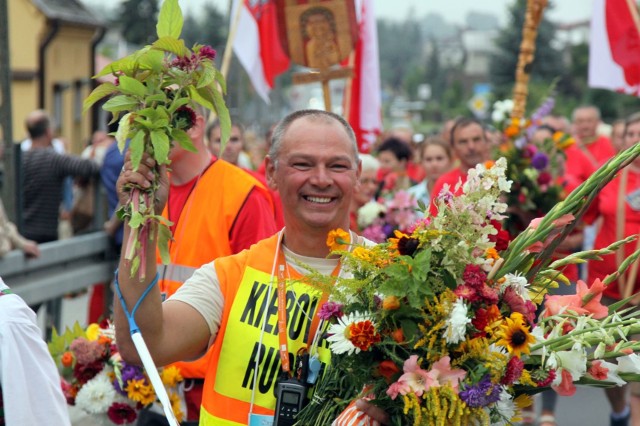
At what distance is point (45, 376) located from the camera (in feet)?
10.2

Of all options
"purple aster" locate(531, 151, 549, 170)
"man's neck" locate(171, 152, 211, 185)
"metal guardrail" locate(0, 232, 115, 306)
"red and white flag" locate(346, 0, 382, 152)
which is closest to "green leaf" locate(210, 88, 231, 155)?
"man's neck" locate(171, 152, 211, 185)

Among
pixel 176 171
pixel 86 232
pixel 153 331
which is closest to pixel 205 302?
pixel 153 331

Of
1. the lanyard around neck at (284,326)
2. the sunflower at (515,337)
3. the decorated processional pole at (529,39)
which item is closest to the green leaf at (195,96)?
the lanyard around neck at (284,326)

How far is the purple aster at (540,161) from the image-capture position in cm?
873

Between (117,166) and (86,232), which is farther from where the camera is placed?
(86,232)

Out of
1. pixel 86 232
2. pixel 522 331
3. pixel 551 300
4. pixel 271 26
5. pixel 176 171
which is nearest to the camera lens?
pixel 522 331

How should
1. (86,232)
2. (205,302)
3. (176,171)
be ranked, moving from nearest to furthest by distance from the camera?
(205,302), (176,171), (86,232)

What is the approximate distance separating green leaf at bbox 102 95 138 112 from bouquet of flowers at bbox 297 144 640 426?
2.23ft

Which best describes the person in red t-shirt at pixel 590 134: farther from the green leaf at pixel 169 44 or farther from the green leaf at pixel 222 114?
the green leaf at pixel 169 44

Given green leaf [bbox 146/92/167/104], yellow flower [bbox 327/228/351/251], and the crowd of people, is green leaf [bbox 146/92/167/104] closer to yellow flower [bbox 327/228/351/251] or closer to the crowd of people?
the crowd of people

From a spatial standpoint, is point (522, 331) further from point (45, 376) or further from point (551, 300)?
point (45, 376)

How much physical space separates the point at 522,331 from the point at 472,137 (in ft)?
18.1

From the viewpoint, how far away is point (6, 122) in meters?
8.86

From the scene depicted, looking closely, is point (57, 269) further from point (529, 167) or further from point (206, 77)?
point (206, 77)
